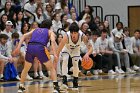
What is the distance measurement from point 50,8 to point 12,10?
187 centimetres

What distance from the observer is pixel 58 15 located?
1730 cm

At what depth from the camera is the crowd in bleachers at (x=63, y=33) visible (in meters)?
15.3

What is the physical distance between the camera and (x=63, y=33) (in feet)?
52.3

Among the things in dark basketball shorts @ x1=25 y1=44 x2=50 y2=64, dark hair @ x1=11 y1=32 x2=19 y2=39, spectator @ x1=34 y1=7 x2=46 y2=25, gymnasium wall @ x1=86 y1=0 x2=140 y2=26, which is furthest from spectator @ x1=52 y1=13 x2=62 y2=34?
dark basketball shorts @ x1=25 y1=44 x2=50 y2=64

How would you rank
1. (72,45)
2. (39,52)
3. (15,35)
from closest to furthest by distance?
(39,52) → (72,45) → (15,35)

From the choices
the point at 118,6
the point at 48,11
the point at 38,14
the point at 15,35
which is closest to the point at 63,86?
the point at 15,35

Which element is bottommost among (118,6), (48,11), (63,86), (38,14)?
(63,86)

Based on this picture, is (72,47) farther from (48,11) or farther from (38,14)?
(48,11)

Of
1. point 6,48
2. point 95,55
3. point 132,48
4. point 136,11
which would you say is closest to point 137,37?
point 132,48

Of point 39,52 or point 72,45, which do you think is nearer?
point 39,52

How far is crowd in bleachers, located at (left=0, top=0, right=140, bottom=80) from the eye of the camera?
603 inches

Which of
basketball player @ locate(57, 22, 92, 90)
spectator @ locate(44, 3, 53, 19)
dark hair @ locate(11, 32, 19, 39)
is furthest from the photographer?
spectator @ locate(44, 3, 53, 19)

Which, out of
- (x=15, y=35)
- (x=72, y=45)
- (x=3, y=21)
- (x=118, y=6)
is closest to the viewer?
(x=72, y=45)

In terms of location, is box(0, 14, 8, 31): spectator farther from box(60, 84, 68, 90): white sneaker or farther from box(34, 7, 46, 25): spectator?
box(60, 84, 68, 90): white sneaker
